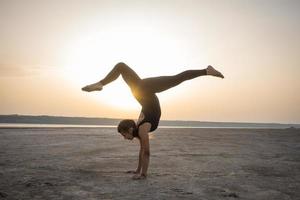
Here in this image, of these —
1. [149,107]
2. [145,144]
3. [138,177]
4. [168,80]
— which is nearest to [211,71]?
[168,80]

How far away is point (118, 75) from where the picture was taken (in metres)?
6.82

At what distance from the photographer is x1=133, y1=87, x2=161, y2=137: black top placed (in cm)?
658

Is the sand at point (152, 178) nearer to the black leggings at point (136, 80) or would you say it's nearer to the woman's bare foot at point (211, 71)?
the black leggings at point (136, 80)

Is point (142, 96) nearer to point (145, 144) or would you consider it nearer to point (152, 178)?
point (145, 144)

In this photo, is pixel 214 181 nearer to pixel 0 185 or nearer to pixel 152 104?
pixel 152 104

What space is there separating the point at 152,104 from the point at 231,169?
2261 millimetres

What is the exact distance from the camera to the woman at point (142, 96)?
6.49m

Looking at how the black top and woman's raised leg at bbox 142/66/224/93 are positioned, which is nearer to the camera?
the black top

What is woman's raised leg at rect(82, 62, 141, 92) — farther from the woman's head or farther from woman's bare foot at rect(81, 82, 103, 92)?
the woman's head

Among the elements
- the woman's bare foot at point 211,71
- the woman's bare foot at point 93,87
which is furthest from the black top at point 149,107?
the woman's bare foot at point 211,71

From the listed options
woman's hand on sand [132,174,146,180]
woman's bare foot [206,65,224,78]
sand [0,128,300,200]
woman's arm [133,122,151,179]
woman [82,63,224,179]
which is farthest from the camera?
woman's bare foot [206,65,224,78]

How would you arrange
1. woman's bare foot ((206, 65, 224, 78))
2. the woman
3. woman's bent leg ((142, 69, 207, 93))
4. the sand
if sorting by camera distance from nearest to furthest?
the sand < the woman < woman's bent leg ((142, 69, 207, 93)) < woman's bare foot ((206, 65, 224, 78))

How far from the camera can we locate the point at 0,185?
541 cm

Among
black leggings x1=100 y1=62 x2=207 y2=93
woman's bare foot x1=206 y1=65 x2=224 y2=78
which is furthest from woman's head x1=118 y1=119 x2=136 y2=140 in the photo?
woman's bare foot x1=206 y1=65 x2=224 y2=78
